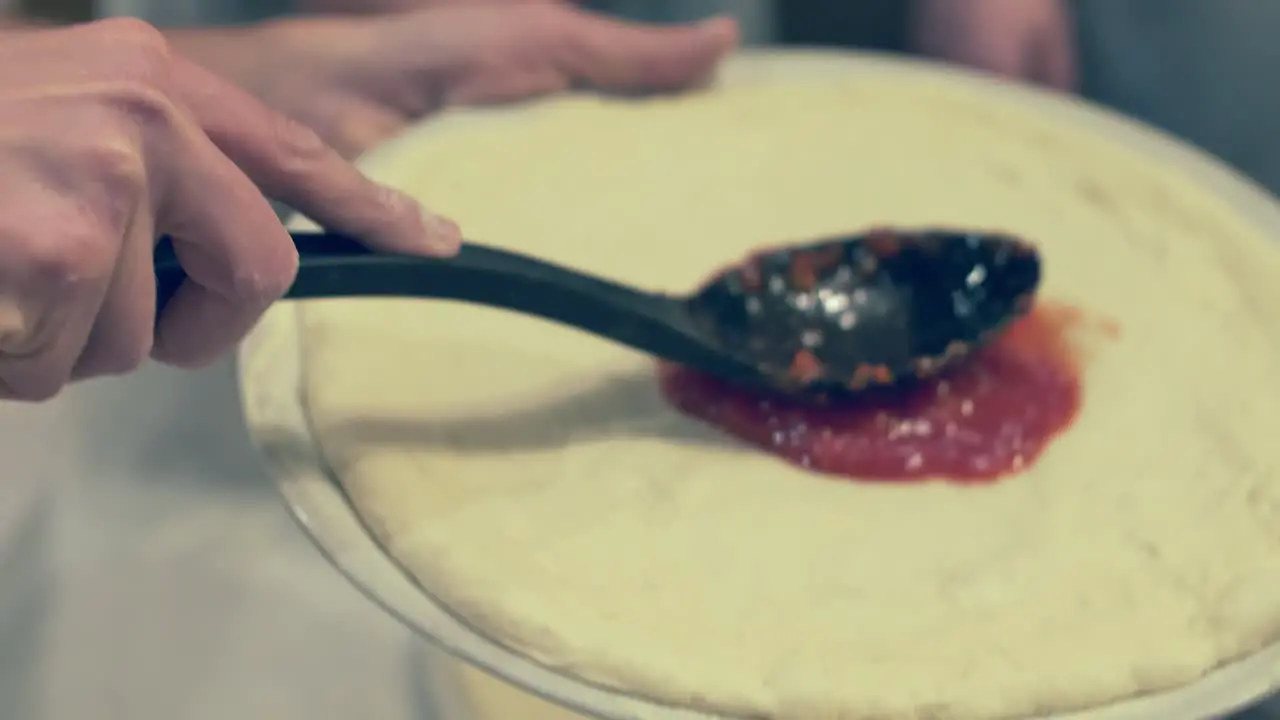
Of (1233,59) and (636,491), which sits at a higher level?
(1233,59)

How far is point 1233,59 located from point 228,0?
0.83 meters

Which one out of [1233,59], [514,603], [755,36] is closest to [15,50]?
[514,603]

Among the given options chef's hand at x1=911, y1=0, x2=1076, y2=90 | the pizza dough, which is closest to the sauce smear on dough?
the pizza dough

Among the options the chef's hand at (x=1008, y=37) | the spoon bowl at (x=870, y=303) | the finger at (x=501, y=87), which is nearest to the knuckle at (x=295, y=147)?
the spoon bowl at (x=870, y=303)

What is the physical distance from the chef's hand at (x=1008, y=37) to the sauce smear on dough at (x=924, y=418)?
409 millimetres

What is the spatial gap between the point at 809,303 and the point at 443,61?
34 centimetres

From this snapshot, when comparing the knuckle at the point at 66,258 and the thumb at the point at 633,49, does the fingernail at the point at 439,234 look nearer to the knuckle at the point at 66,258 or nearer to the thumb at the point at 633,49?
the knuckle at the point at 66,258

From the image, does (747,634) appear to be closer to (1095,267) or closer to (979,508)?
(979,508)

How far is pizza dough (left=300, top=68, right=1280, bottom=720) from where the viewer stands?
510 millimetres

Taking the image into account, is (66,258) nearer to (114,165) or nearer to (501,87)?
(114,165)

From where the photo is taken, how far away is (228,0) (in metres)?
0.98

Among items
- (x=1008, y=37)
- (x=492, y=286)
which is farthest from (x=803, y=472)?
(x=1008, y=37)

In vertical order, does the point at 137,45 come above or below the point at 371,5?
above

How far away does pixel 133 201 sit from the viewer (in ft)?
1.35
